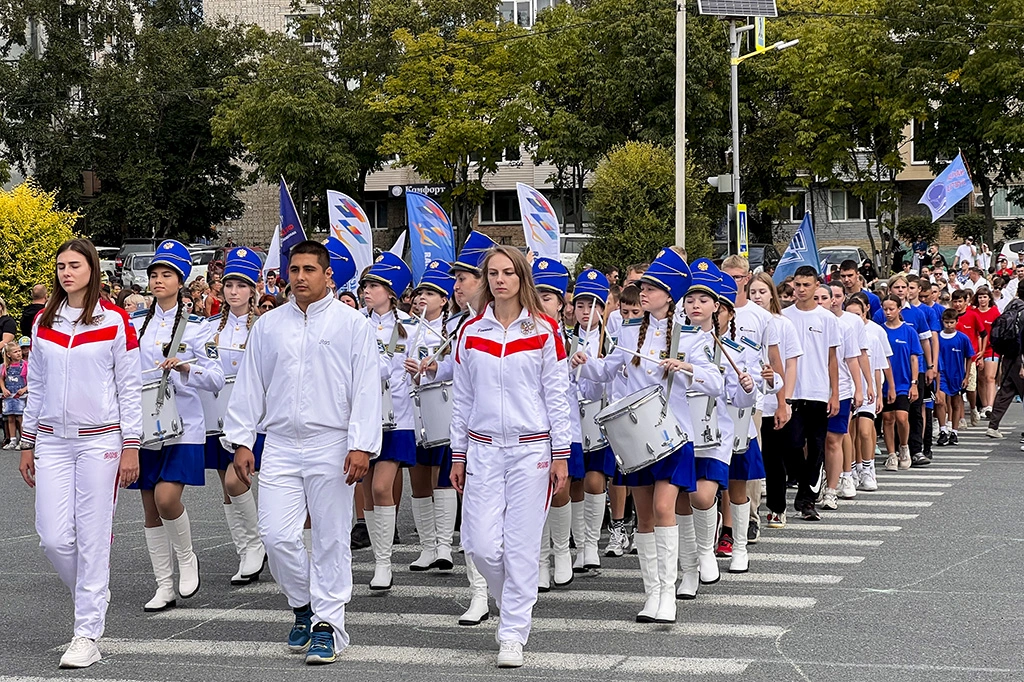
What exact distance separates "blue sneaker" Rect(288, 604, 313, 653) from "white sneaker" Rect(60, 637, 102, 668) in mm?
986

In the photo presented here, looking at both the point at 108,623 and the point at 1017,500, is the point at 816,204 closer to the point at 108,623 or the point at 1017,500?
the point at 1017,500

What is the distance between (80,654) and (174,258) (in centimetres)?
267

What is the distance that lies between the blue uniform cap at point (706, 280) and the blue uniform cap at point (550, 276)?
3.65 feet

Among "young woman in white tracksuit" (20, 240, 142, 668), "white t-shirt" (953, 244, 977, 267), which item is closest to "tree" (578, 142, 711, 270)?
"white t-shirt" (953, 244, 977, 267)

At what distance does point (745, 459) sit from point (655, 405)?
6.87 feet

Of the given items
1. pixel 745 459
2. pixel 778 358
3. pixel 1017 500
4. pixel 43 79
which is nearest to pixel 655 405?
pixel 745 459

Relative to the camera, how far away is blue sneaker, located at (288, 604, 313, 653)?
7270 mm

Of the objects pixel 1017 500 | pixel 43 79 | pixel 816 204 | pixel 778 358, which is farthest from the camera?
pixel 816 204

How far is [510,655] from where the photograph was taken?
22.6ft

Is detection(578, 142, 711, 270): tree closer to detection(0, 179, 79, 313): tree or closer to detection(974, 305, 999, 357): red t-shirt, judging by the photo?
detection(974, 305, 999, 357): red t-shirt

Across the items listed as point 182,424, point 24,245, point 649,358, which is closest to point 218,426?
point 182,424

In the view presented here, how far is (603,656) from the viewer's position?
23.5 ft

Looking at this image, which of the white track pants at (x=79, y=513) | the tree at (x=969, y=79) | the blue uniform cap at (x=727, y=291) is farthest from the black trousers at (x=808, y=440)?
the tree at (x=969, y=79)

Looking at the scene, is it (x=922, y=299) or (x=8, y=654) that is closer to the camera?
(x=8, y=654)
